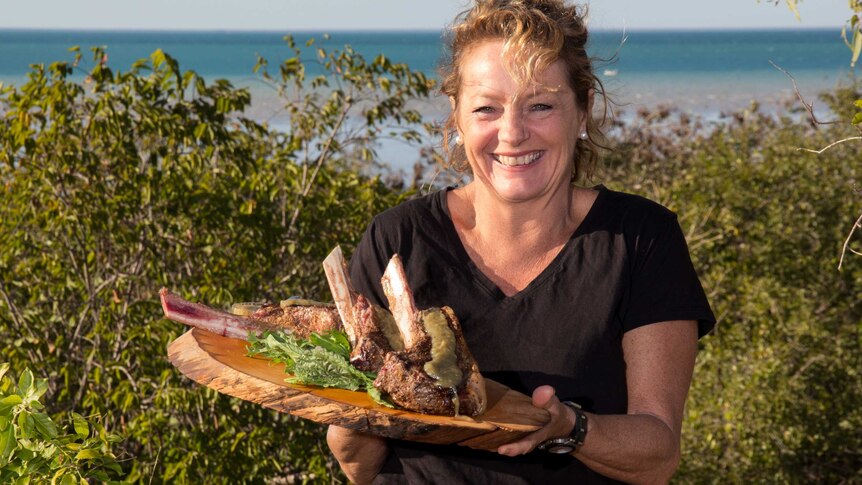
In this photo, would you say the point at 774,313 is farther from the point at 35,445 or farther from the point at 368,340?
the point at 35,445

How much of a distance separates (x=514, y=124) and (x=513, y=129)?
0.01 metres

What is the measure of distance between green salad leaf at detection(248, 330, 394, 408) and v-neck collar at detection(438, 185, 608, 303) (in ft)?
1.33

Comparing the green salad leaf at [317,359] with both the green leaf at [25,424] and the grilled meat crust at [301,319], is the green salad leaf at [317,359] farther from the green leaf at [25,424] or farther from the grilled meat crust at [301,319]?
the green leaf at [25,424]

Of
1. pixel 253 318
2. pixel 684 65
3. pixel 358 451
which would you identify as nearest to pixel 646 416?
pixel 358 451

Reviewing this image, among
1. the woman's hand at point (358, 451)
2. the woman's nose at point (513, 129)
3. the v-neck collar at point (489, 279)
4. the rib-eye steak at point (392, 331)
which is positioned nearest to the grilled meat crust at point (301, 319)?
the rib-eye steak at point (392, 331)

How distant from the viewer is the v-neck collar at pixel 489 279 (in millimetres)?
2949

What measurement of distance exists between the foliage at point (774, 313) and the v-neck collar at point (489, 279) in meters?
5.43

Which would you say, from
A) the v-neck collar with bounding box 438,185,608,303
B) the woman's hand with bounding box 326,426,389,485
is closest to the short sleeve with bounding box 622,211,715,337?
the v-neck collar with bounding box 438,185,608,303

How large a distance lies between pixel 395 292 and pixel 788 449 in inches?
241

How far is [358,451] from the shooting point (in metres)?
2.95

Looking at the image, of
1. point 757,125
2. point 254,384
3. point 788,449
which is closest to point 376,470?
point 254,384

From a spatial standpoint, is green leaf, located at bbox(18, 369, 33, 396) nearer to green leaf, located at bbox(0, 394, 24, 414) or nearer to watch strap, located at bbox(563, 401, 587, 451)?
green leaf, located at bbox(0, 394, 24, 414)

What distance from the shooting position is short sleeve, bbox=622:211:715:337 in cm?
284

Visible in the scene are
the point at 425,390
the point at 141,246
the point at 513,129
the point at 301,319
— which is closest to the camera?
the point at 425,390
